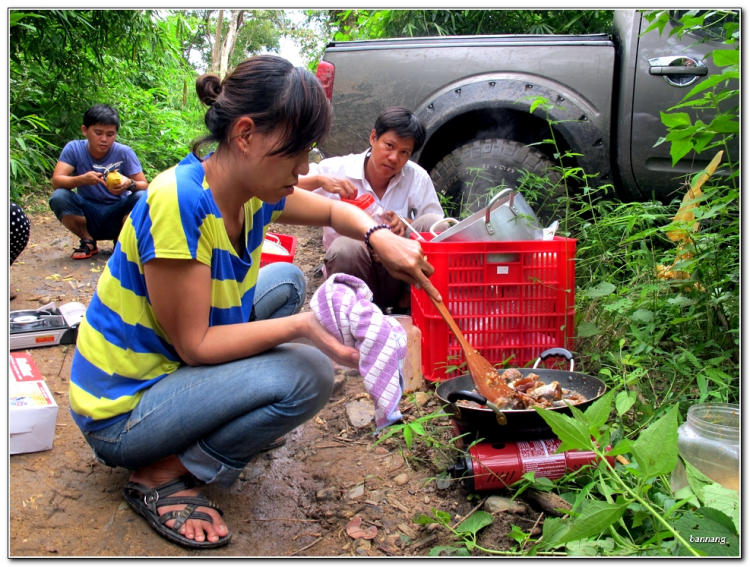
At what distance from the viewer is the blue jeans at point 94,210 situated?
4.61m

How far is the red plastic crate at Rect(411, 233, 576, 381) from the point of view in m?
2.34

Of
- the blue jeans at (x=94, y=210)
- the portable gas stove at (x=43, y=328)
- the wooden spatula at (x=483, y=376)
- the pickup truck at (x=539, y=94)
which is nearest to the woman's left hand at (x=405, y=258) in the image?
the wooden spatula at (x=483, y=376)

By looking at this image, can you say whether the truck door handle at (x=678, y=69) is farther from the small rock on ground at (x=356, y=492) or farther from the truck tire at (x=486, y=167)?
the small rock on ground at (x=356, y=492)

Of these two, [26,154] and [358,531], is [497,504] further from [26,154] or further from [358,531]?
[26,154]

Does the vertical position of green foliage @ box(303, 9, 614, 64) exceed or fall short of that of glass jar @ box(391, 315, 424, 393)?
it exceeds it

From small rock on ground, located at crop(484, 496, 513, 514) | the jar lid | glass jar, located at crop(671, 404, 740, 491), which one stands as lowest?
small rock on ground, located at crop(484, 496, 513, 514)

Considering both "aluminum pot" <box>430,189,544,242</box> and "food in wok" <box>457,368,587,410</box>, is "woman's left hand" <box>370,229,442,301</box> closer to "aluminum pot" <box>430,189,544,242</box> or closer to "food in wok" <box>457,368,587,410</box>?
"food in wok" <box>457,368,587,410</box>

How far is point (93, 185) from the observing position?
15.2ft

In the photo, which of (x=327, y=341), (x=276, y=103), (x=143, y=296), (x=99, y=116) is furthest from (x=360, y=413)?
(x=99, y=116)

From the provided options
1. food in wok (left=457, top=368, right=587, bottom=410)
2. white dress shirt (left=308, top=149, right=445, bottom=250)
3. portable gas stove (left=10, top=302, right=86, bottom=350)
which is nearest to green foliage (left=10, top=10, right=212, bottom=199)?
portable gas stove (left=10, top=302, right=86, bottom=350)

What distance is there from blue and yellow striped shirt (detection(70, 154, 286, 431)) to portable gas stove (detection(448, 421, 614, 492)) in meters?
0.79

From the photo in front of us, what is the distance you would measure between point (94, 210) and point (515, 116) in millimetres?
3281

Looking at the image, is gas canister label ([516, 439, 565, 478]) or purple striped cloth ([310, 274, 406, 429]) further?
gas canister label ([516, 439, 565, 478])

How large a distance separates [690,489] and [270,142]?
4.22ft
